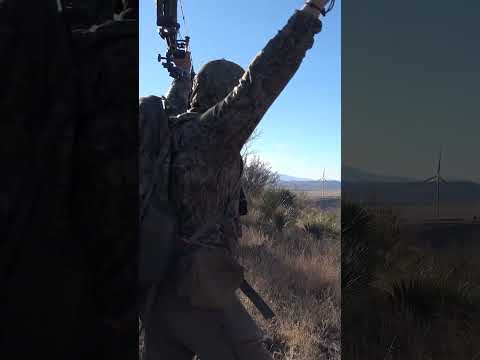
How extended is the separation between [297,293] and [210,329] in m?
2.63

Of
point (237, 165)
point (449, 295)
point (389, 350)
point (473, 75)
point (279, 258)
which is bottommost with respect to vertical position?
point (279, 258)

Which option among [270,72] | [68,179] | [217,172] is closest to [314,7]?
[270,72]

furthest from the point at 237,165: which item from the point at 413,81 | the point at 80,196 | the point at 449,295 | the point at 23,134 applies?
the point at 449,295

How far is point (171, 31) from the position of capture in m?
1.59

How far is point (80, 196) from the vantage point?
34.7 inches

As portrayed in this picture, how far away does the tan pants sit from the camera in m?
1.15

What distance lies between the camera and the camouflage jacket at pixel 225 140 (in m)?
0.99

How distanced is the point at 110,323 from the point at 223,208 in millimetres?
456

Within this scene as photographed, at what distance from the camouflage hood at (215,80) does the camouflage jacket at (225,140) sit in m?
0.10

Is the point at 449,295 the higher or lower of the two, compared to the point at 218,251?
lower

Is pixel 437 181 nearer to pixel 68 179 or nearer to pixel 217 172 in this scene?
pixel 217 172

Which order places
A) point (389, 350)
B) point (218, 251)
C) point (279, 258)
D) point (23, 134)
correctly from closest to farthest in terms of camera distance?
point (23, 134)
point (218, 251)
point (389, 350)
point (279, 258)

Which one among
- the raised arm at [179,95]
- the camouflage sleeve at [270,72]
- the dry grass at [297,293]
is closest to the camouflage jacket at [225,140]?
the camouflage sleeve at [270,72]

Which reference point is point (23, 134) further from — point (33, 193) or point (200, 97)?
point (200, 97)
